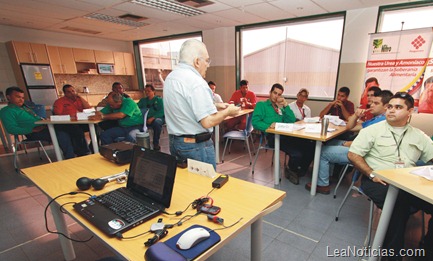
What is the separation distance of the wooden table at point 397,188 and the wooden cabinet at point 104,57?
24.0 feet

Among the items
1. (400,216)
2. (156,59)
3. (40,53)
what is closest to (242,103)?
(400,216)

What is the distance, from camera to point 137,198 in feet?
3.45

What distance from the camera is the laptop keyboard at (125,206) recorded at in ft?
2.99

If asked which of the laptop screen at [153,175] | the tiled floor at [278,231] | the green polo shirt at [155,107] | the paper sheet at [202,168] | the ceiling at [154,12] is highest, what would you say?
the ceiling at [154,12]

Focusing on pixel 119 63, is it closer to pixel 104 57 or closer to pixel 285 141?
pixel 104 57

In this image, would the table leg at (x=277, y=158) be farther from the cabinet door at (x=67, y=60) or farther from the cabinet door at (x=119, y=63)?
the cabinet door at (x=119, y=63)

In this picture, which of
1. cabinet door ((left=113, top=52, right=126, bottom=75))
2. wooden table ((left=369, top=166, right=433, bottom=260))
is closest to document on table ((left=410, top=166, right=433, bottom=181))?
wooden table ((left=369, top=166, right=433, bottom=260))

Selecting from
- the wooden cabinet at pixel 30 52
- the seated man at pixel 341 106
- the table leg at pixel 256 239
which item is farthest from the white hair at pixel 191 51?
the wooden cabinet at pixel 30 52

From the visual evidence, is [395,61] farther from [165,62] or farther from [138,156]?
[165,62]

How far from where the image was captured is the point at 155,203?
39.3 inches

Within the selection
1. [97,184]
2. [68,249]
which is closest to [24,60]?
[68,249]

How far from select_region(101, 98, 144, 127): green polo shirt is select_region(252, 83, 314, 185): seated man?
1990 mm

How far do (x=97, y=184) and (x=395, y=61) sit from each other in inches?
181

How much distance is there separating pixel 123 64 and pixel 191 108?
6780 mm
